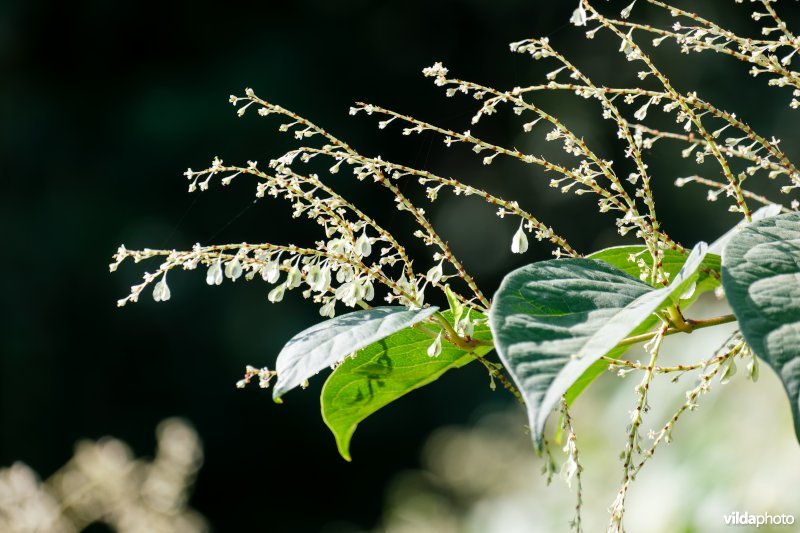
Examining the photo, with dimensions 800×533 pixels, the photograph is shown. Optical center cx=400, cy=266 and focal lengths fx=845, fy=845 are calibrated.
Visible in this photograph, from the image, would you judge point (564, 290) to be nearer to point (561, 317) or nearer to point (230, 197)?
point (561, 317)

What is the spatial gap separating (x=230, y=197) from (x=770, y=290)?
226 inches

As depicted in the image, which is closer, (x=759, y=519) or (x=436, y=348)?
(x=436, y=348)

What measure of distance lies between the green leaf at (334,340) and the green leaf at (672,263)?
0.16 metres

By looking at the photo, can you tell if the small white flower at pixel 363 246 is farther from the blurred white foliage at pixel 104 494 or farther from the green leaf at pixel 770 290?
the blurred white foliage at pixel 104 494

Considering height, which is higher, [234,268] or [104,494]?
[234,268]

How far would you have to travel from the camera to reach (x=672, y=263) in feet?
2.29

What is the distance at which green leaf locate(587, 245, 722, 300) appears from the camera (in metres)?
0.64

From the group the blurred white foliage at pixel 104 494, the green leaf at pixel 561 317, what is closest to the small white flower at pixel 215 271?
the green leaf at pixel 561 317

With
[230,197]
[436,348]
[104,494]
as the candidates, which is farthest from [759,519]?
[230,197]

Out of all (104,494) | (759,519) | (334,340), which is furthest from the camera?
(104,494)

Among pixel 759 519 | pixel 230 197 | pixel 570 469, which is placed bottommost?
pixel 230 197

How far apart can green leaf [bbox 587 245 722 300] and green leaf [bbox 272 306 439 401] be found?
16cm

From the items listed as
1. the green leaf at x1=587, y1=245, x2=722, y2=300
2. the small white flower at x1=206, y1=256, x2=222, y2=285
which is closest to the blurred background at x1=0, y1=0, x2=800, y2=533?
the green leaf at x1=587, y1=245, x2=722, y2=300

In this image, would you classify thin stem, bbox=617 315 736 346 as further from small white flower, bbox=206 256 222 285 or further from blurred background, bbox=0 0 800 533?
blurred background, bbox=0 0 800 533
